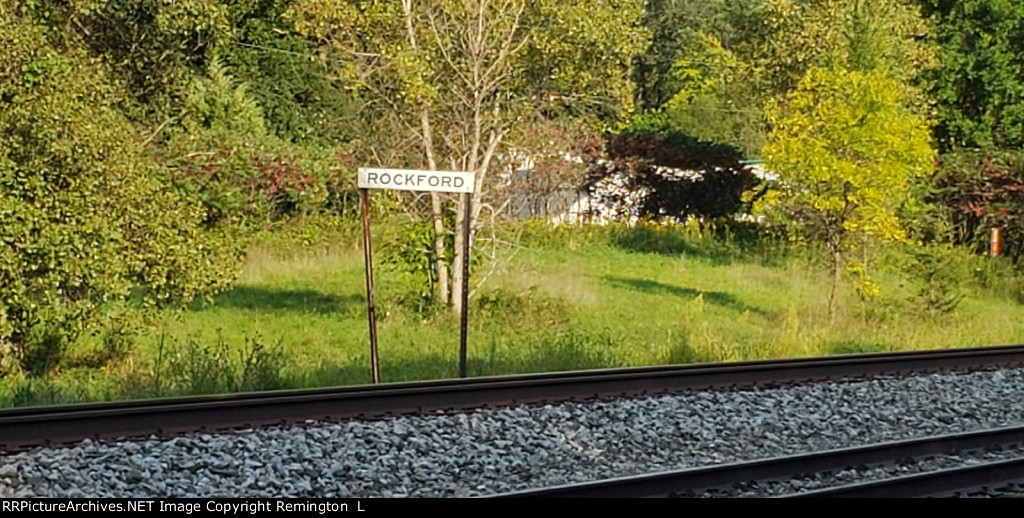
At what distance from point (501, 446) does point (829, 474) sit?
94.0 inches

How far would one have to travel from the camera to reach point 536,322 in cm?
1922

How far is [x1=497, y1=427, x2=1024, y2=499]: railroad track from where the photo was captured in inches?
333

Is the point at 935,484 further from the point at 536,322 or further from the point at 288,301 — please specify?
the point at 288,301

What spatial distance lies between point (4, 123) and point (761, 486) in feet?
30.7

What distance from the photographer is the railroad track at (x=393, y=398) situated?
32.5ft

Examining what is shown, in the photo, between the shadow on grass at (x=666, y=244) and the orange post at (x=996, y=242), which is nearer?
the orange post at (x=996, y=242)

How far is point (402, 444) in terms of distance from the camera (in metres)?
9.74

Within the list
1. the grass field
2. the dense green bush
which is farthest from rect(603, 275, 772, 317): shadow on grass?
the dense green bush

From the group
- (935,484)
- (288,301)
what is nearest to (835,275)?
(288,301)

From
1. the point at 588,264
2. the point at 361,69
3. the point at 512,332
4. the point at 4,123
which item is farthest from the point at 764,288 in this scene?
the point at 4,123

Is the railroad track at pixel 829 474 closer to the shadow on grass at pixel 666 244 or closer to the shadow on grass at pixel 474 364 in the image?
the shadow on grass at pixel 474 364

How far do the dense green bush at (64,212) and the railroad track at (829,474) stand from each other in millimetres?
7953

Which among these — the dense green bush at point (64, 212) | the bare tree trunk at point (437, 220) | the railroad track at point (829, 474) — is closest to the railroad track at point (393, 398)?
the railroad track at point (829, 474)
